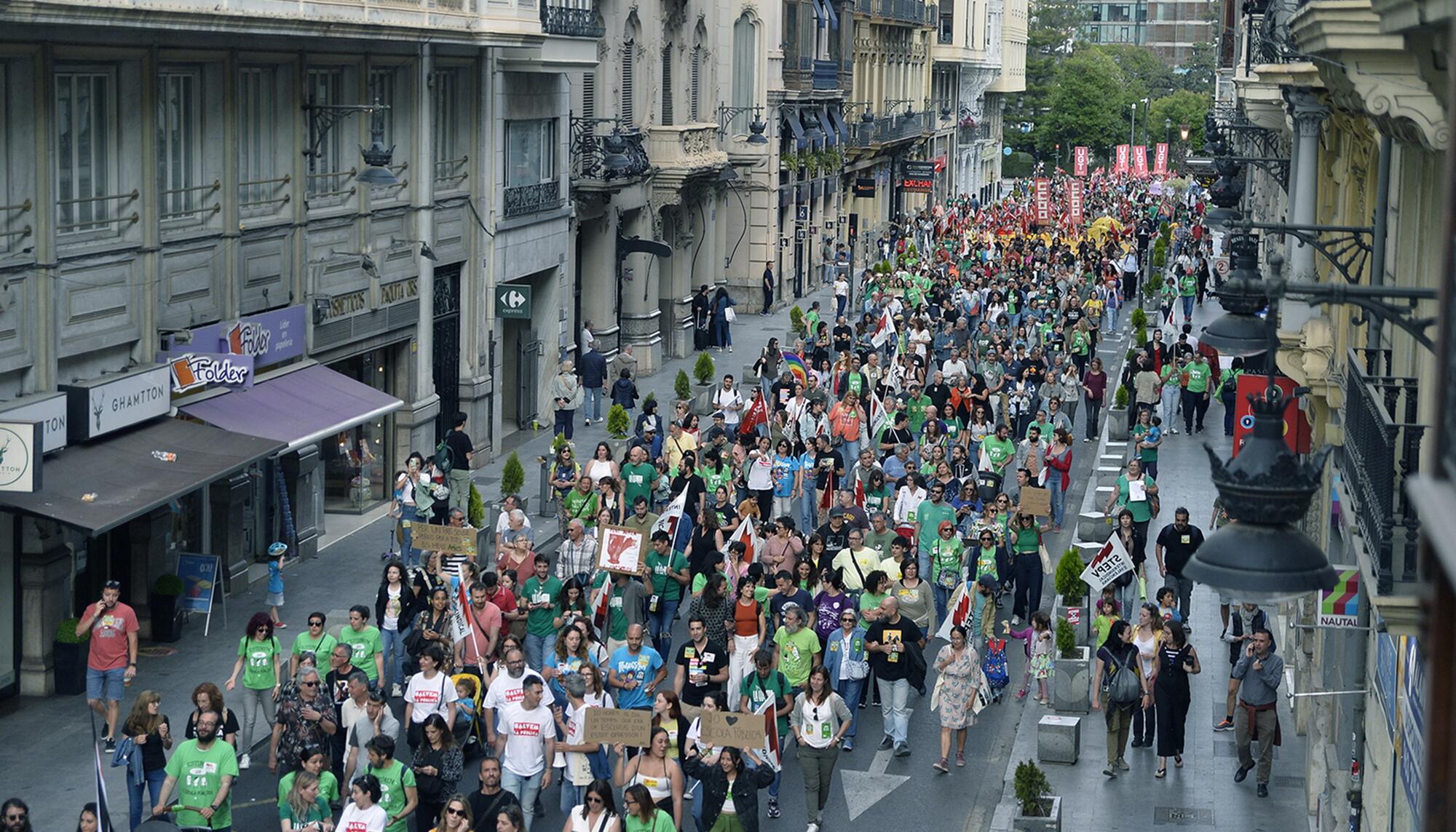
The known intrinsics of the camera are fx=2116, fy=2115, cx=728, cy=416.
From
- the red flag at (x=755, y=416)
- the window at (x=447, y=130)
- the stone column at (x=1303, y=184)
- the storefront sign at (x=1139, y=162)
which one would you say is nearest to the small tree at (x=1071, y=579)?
the stone column at (x=1303, y=184)

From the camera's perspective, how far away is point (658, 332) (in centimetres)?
4491

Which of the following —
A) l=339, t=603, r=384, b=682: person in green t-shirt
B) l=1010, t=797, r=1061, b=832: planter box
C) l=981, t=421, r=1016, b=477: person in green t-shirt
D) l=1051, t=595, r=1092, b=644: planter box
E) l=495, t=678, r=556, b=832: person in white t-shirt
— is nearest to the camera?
l=495, t=678, r=556, b=832: person in white t-shirt

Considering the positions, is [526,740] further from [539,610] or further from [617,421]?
[617,421]

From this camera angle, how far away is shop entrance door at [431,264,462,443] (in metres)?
31.1

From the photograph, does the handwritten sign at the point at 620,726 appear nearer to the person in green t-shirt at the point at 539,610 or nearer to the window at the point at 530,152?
the person in green t-shirt at the point at 539,610

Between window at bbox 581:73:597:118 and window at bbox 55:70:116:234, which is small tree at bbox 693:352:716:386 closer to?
window at bbox 581:73:597:118

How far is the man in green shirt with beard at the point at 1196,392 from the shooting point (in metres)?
34.0

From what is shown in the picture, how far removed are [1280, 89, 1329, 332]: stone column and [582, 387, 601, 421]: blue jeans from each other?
1725 centimetres

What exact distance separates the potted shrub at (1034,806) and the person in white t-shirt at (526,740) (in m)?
3.42

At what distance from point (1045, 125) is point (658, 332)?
86828mm

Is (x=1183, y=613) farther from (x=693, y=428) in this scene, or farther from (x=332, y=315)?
(x=332, y=315)

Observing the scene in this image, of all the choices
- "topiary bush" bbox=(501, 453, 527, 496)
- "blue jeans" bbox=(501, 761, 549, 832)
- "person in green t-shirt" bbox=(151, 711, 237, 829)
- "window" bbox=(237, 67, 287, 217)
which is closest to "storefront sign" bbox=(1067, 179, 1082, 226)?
"topiary bush" bbox=(501, 453, 527, 496)

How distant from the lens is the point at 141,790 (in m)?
15.1

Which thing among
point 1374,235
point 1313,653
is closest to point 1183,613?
point 1313,653
